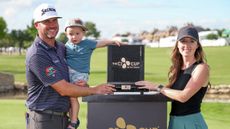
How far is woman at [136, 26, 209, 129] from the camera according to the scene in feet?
12.3

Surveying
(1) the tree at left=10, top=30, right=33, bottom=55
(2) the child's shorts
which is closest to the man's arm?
(2) the child's shorts

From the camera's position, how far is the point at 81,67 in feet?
13.8

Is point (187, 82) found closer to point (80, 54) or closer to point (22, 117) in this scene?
point (80, 54)

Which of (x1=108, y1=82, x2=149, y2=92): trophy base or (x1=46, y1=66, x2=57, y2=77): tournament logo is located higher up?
(x1=46, y1=66, x2=57, y2=77): tournament logo

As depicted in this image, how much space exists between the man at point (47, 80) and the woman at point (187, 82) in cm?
52

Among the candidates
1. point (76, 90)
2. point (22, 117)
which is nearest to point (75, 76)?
point (76, 90)

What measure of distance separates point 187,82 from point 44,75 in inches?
44.1

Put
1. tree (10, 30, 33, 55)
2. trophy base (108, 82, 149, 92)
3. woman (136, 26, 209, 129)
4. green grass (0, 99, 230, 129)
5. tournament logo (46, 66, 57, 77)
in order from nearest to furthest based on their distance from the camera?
1. tournament logo (46, 66, 57, 77)
2. woman (136, 26, 209, 129)
3. trophy base (108, 82, 149, 92)
4. green grass (0, 99, 230, 129)
5. tree (10, 30, 33, 55)

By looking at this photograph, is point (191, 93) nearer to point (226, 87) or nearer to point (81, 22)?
point (81, 22)

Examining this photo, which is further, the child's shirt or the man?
the child's shirt

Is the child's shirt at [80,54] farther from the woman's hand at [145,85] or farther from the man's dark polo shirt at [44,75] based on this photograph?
the woman's hand at [145,85]

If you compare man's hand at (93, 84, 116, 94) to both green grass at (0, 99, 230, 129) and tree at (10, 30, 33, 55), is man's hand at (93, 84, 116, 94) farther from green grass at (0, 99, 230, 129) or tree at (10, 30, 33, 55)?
tree at (10, 30, 33, 55)

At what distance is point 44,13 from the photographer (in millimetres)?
3672

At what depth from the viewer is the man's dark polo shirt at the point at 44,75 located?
365 cm
